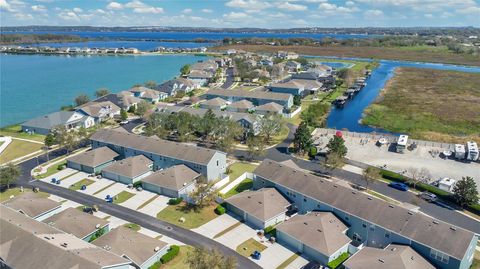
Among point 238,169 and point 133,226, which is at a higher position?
point 238,169

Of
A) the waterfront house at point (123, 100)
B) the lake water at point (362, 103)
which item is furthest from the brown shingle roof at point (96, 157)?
the lake water at point (362, 103)

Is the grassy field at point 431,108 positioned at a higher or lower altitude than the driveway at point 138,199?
higher

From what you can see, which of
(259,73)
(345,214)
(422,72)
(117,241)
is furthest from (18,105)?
(422,72)

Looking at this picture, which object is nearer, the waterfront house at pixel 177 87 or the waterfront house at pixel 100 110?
the waterfront house at pixel 100 110

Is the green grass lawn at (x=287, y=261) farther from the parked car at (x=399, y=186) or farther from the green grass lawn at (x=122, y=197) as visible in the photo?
the green grass lawn at (x=122, y=197)

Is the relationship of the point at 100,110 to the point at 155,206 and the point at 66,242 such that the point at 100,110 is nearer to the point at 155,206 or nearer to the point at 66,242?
the point at 155,206

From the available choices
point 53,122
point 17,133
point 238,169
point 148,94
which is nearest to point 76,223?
point 238,169

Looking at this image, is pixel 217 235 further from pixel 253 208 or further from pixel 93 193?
pixel 93 193
